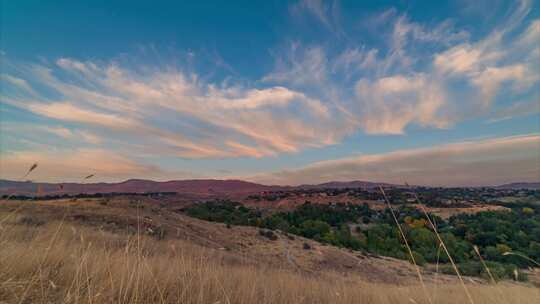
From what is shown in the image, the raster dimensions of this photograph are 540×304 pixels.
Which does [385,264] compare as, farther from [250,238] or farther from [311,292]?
[311,292]

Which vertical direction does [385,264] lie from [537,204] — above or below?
below

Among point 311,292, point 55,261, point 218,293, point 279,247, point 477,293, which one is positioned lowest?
point 279,247

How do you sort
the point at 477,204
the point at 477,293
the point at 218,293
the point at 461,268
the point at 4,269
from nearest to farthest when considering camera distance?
1. the point at 4,269
2. the point at 218,293
3. the point at 477,293
4. the point at 461,268
5. the point at 477,204

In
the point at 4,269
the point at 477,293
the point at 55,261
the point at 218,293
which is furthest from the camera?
the point at 477,293

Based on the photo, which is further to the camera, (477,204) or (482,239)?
(477,204)

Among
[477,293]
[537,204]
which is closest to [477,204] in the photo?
[537,204]

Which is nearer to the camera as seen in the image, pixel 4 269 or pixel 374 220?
pixel 4 269

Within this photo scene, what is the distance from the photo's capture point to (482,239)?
23.3 m

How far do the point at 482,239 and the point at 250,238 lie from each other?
2167cm

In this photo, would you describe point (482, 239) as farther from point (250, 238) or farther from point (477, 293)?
point (477, 293)

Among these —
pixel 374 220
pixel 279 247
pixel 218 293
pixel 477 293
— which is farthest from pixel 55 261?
pixel 374 220

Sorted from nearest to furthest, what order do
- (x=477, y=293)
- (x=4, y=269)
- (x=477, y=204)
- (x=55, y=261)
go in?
1. (x=4, y=269)
2. (x=55, y=261)
3. (x=477, y=293)
4. (x=477, y=204)

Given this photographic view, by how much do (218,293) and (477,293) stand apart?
4.78 meters

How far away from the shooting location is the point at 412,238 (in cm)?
2431
